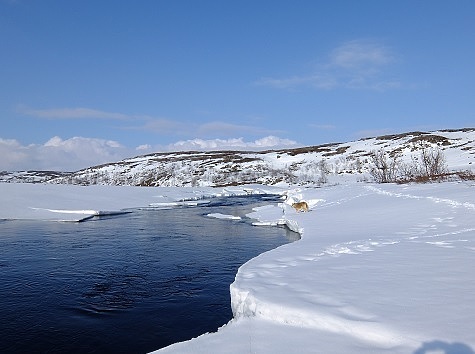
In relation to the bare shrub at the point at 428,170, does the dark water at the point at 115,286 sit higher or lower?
lower

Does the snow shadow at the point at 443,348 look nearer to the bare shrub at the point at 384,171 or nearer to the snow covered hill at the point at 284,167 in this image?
the bare shrub at the point at 384,171

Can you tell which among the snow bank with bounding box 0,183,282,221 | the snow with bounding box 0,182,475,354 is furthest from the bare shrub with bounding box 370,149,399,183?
the snow with bounding box 0,182,475,354

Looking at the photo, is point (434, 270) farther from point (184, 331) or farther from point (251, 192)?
point (251, 192)

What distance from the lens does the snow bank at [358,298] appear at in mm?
4145

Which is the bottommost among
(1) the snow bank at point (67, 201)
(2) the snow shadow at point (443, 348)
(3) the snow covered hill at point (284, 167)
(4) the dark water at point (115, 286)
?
(4) the dark water at point (115, 286)

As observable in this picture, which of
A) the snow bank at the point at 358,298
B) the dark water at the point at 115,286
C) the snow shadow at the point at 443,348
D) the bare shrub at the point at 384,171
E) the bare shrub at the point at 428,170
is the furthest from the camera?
the bare shrub at the point at 384,171

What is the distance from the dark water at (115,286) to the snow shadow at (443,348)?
4.00m

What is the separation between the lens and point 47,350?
19.9 feet

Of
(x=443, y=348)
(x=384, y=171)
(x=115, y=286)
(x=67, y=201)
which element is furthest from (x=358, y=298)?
(x=384, y=171)

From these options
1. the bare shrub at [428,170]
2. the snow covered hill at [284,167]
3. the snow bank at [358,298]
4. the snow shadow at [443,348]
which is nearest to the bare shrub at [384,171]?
the bare shrub at [428,170]

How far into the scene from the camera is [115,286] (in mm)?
9258

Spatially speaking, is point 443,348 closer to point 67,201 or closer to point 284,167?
point 67,201

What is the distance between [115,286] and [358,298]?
6315 millimetres

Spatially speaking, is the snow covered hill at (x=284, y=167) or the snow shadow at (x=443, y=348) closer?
the snow shadow at (x=443, y=348)
